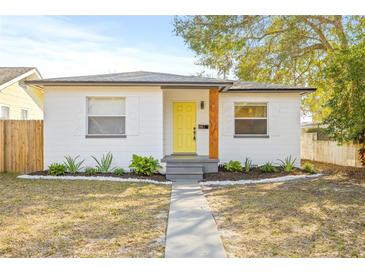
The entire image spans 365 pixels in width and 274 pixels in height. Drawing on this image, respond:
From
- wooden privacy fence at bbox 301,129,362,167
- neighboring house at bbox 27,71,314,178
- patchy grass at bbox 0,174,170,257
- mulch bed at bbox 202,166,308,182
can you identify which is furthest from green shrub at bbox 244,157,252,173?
patchy grass at bbox 0,174,170,257

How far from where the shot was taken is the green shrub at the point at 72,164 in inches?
436

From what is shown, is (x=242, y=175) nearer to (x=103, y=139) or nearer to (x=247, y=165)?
(x=247, y=165)

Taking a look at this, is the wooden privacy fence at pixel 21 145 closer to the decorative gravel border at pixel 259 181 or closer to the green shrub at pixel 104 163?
the green shrub at pixel 104 163

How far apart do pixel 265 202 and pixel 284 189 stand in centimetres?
186

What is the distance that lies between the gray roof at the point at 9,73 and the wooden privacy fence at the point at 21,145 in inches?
169

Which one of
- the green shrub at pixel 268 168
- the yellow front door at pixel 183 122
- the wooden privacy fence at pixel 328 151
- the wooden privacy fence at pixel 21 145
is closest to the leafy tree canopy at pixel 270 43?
the wooden privacy fence at pixel 328 151

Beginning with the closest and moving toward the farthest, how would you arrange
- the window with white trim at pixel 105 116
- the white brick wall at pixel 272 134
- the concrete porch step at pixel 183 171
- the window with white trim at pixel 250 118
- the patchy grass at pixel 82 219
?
the patchy grass at pixel 82 219
the concrete porch step at pixel 183 171
the window with white trim at pixel 105 116
the white brick wall at pixel 272 134
the window with white trim at pixel 250 118

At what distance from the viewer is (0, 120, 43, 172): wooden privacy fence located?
38.4 ft

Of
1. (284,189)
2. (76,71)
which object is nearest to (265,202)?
(284,189)

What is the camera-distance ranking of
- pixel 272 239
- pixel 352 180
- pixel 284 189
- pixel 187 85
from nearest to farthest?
pixel 272 239
pixel 284 189
pixel 352 180
pixel 187 85

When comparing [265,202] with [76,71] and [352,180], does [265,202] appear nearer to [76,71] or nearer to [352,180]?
[352,180]

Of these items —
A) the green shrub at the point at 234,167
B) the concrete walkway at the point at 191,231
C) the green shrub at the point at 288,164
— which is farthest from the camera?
the green shrub at the point at 288,164

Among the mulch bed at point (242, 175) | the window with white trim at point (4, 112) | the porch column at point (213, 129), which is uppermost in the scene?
the window with white trim at point (4, 112)
